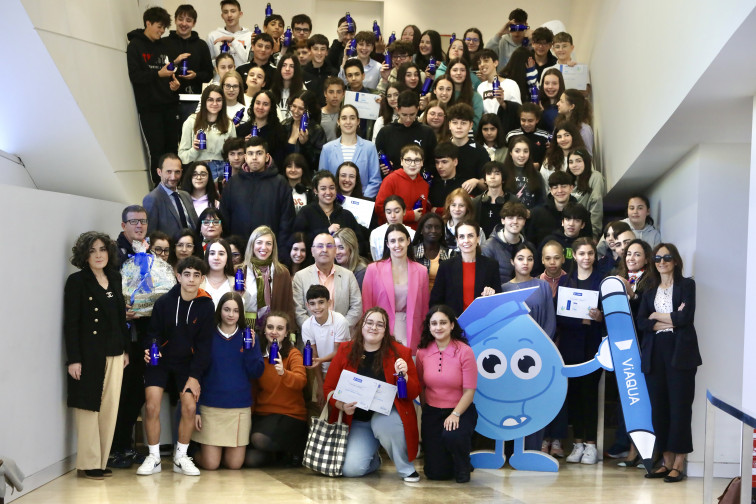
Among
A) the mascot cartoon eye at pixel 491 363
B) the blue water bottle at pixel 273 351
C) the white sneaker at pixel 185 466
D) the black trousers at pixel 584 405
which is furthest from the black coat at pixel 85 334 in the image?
the black trousers at pixel 584 405

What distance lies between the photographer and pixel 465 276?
23.2 ft

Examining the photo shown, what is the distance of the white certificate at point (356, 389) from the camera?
21.2 ft

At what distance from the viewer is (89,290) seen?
255 inches

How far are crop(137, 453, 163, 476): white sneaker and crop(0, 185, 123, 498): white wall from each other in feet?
1.63

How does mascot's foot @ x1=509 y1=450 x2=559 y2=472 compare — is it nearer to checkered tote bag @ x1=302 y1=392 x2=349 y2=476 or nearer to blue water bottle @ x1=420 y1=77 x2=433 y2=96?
checkered tote bag @ x1=302 y1=392 x2=349 y2=476

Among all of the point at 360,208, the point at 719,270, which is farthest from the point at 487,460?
the point at 360,208

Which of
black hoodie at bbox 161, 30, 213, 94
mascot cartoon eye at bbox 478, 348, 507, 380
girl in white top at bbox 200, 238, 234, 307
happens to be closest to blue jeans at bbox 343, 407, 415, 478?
mascot cartoon eye at bbox 478, 348, 507, 380

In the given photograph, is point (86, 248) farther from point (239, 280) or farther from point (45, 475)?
point (45, 475)

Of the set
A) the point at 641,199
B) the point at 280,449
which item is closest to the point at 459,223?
the point at 641,199

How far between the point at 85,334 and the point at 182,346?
2.02ft

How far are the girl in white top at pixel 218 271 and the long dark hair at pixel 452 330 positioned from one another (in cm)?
138

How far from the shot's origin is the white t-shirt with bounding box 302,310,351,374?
22.9 feet

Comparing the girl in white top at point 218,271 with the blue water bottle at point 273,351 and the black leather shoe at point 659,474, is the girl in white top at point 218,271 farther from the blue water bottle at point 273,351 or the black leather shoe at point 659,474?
the black leather shoe at point 659,474

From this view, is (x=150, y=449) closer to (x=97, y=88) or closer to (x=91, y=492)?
(x=91, y=492)
